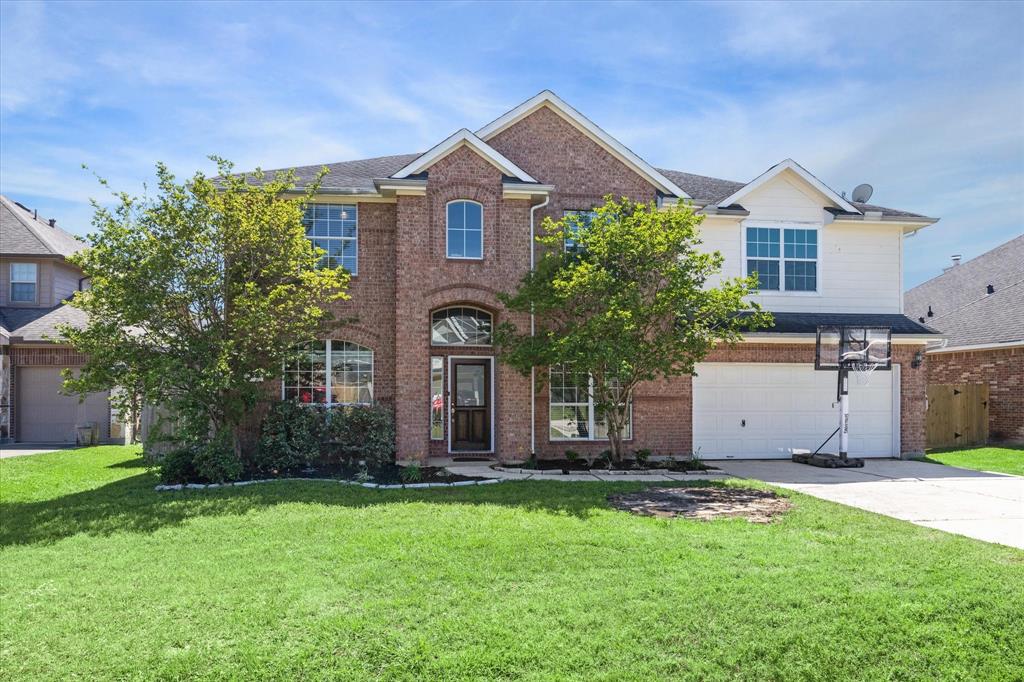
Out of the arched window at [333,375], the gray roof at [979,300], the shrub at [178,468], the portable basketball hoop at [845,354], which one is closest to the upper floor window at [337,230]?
the arched window at [333,375]

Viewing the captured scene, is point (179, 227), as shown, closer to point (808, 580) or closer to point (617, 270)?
point (617, 270)

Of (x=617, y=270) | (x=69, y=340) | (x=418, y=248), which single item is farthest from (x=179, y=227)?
(x=617, y=270)

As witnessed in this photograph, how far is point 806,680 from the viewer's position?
489 centimetres

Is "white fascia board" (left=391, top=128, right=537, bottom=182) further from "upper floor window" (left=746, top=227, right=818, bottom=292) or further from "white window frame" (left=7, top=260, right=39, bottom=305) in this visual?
"white window frame" (left=7, top=260, right=39, bottom=305)

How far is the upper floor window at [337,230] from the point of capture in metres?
14.8

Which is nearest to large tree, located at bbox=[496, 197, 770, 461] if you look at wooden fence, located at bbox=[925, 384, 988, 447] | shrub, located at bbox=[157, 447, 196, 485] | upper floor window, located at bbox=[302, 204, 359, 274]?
upper floor window, located at bbox=[302, 204, 359, 274]

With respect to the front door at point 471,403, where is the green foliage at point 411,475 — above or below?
below

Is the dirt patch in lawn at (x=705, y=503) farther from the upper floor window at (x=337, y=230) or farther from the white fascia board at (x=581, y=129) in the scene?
the upper floor window at (x=337, y=230)

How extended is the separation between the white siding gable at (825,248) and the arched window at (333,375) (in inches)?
338

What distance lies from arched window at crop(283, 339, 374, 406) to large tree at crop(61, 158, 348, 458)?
1.93 m

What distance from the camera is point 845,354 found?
47.9 ft

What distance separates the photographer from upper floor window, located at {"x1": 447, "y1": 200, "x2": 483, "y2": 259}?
47.6 feet

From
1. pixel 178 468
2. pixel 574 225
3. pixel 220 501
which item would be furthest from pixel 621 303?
pixel 178 468

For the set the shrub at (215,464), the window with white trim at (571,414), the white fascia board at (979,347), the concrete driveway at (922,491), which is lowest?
the concrete driveway at (922,491)
